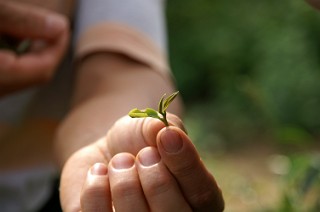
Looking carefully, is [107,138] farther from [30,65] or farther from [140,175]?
[30,65]

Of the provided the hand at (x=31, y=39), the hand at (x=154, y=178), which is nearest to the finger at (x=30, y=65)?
the hand at (x=31, y=39)

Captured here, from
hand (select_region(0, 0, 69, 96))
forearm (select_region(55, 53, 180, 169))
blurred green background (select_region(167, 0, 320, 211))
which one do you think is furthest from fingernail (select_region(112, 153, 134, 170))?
blurred green background (select_region(167, 0, 320, 211))

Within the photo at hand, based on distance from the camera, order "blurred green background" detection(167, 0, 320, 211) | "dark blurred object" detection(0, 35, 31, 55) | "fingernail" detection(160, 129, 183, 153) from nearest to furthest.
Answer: "fingernail" detection(160, 129, 183, 153) → "dark blurred object" detection(0, 35, 31, 55) → "blurred green background" detection(167, 0, 320, 211)

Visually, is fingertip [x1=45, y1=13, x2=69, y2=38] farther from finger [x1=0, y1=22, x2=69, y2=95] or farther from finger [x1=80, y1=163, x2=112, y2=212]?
finger [x1=80, y1=163, x2=112, y2=212]

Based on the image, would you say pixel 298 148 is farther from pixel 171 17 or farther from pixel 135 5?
pixel 171 17

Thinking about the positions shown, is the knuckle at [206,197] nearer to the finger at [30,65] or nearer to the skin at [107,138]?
the skin at [107,138]

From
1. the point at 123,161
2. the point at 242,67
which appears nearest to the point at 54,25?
the point at 123,161

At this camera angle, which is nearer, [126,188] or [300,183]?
[126,188]
